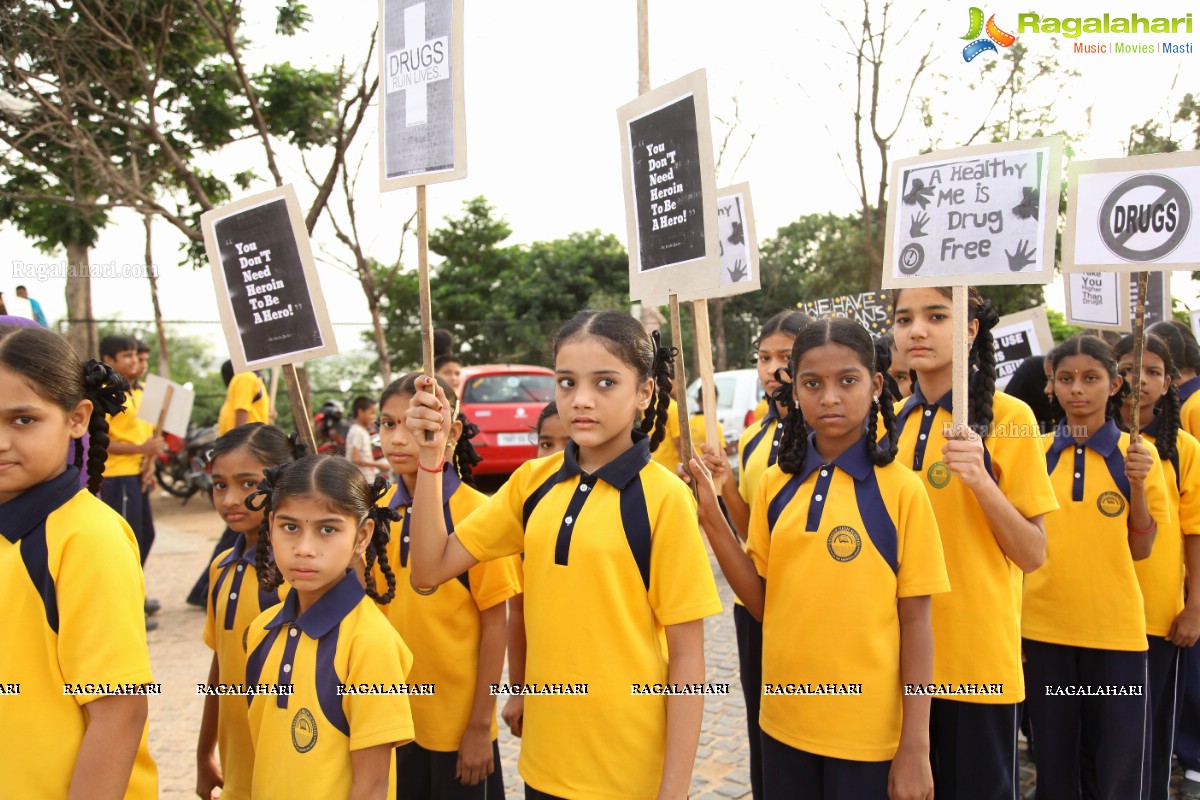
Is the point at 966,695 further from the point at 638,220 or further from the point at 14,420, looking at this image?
the point at 14,420

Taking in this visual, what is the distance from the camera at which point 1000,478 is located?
271cm

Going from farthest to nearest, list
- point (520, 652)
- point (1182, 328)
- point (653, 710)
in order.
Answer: point (1182, 328) → point (520, 652) → point (653, 710)

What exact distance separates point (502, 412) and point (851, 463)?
1021 cm

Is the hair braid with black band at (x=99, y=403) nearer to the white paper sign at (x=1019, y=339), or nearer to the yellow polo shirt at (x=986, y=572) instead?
the yellow polo shirt at (x=986, y=572)

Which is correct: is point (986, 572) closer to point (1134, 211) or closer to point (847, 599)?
point (847, 599)

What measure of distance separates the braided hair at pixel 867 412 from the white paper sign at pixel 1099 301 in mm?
2812

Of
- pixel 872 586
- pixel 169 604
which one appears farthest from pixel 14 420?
pixel 169 604

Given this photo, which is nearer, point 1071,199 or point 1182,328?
point 1071,199

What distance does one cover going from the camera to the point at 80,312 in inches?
549

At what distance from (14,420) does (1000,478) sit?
256 centimetres

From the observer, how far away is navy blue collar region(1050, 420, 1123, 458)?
357 cm

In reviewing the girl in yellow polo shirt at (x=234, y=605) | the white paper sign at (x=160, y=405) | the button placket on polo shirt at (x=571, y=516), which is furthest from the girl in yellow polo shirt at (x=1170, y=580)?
the white paper sign at (x=160, y=405)

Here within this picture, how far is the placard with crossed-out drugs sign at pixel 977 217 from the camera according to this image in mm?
2668

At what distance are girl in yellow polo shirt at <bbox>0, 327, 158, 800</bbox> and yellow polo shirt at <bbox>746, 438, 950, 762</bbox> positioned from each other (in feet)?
5.21
